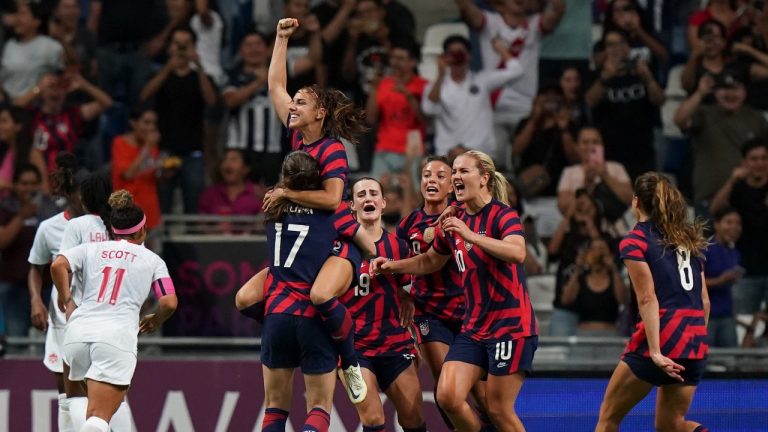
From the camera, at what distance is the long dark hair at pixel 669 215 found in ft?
27.0

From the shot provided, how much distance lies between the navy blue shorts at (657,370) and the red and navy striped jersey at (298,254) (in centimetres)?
206

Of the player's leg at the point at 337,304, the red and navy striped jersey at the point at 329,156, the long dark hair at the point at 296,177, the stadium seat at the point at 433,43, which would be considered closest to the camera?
the player's leg at the point at 337,304

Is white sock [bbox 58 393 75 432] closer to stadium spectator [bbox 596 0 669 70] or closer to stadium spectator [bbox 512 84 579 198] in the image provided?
stadium spectator [bbox 512 84 579 198]

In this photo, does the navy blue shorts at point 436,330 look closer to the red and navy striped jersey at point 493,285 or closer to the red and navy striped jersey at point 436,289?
the red and navy striped jersey at point 436,289

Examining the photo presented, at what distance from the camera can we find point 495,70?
13.3 metres

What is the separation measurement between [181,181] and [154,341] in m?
2.72

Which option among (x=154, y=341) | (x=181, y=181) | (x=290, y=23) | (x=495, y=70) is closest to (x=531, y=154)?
(x=495, y=70)

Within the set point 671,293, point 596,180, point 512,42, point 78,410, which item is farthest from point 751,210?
point 78,410

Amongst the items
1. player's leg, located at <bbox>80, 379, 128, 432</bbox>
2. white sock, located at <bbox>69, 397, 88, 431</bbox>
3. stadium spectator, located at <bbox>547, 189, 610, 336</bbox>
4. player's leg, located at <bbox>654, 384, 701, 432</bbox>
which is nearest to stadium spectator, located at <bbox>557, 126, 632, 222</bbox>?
stadium spectator, located at <bbox>547, 189, 610, 336</bbox>

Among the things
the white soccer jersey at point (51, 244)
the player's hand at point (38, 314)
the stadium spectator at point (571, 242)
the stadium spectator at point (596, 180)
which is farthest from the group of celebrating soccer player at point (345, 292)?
the stadium spectator at point (596, 180)

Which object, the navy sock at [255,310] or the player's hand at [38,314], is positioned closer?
the navy sock at [255,310]

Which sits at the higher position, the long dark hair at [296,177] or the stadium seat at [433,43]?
the stadium seat at [433,43]

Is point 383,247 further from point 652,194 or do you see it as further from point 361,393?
point 652,194

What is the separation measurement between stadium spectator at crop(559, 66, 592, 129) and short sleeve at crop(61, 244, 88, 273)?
239 inches
